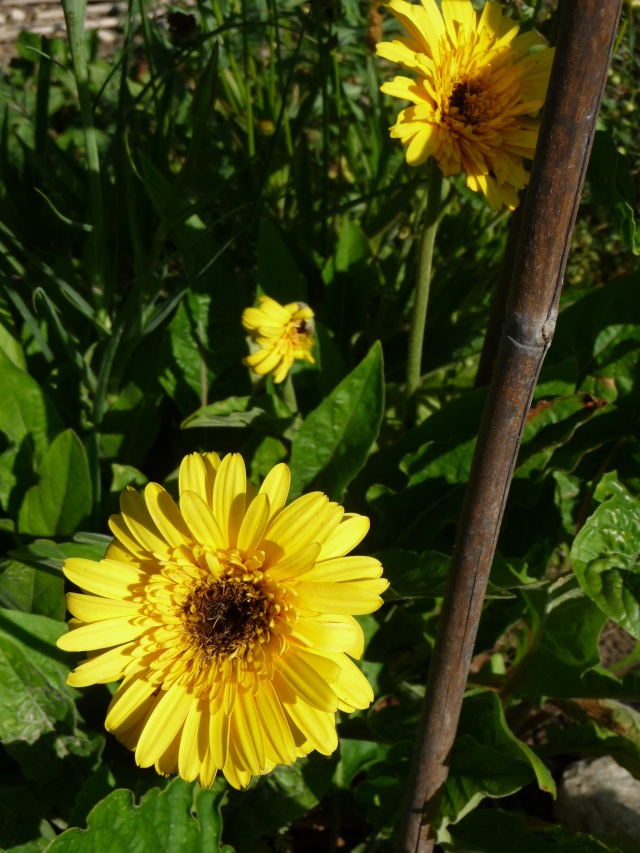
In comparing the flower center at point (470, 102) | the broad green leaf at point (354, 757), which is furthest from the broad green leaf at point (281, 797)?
the flower center at point (470, 102)

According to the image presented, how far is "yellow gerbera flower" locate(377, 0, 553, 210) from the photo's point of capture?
135 centimetres

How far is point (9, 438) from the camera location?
1.67 m

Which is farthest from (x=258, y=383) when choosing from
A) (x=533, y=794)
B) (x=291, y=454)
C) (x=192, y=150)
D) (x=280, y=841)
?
(x=533, y=794)

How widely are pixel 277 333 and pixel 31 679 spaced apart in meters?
0.72

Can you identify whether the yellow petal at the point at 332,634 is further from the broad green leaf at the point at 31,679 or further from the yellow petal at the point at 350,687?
the broad green leaf at the point at 31,679

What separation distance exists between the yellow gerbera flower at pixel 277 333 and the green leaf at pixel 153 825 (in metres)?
0.70

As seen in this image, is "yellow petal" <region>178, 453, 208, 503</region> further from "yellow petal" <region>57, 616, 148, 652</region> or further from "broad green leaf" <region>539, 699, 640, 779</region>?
"broad green leaf" <region>539, 699, 640, 779</region>

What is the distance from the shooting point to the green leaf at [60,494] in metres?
1.57

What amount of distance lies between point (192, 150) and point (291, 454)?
57 cm

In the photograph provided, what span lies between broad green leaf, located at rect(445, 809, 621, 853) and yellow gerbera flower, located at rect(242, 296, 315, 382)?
830mm

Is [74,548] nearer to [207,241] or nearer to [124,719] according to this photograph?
[124,719]

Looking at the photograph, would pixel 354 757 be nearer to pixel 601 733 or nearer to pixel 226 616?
pixel 601 733

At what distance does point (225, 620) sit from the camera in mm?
1192

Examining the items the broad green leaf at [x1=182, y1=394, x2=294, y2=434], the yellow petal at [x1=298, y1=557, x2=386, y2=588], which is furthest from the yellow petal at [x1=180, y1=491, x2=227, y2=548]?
the broad green leaf at [x1=182, y1=394, x2=294, y2=434]
